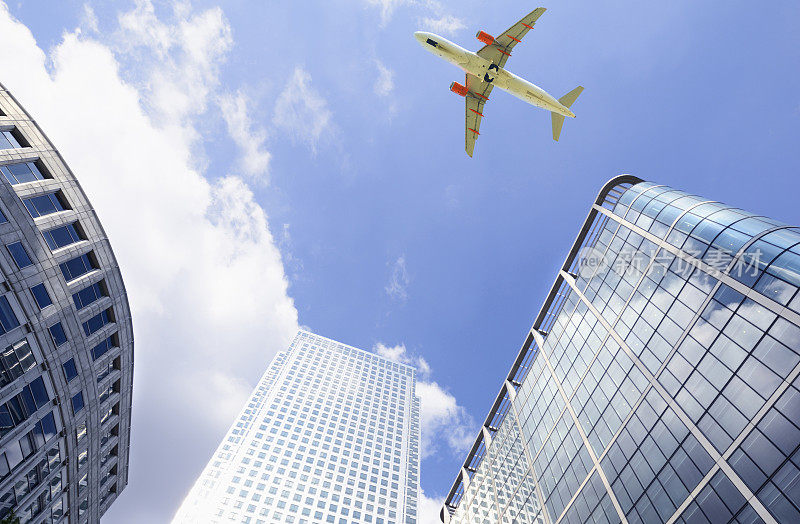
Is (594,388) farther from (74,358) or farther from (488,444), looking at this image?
(74,358)

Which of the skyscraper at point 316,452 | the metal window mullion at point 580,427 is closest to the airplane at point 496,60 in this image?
the metal window mullion at point 580,427

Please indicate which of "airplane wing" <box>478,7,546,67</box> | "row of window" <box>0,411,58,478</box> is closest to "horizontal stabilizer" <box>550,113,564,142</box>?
"airplane wing" <box>478,7,546,67</box>

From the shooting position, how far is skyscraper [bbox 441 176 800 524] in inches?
737

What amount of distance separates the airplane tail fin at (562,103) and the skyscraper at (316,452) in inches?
3111

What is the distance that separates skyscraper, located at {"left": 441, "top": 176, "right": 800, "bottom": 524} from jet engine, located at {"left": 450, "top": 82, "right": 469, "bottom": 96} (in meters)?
19.6

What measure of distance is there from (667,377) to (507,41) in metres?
30.1

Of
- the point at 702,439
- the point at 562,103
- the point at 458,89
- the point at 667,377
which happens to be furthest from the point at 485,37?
the point at 702,439

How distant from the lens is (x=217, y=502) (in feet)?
229

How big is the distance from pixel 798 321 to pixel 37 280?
140 feet

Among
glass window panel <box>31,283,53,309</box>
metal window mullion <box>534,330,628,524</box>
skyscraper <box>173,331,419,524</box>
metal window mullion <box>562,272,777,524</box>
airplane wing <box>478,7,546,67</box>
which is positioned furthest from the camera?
skyscraper <box>173,331,419,524</box>

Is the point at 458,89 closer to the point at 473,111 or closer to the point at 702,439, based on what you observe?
the point at 473,111

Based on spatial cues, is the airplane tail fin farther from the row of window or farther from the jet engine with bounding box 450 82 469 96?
the row of window

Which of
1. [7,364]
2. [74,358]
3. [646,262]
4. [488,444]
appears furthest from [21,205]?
[488,444]

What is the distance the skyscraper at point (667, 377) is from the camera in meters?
18.7
